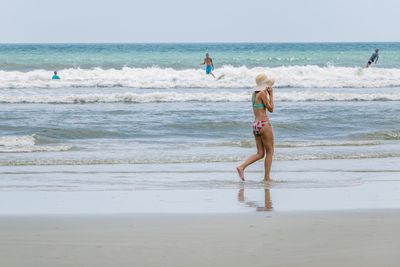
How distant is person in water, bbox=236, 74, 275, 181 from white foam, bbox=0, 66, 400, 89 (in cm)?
2030

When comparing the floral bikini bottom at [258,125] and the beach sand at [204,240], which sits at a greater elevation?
the floral bikini bottom at [258,125]

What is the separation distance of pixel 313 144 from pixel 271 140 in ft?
13.7

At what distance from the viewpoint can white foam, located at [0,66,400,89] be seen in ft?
104

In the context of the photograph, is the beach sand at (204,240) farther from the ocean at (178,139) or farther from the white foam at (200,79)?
the white foam at (200,79)

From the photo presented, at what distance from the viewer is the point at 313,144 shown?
14.7m

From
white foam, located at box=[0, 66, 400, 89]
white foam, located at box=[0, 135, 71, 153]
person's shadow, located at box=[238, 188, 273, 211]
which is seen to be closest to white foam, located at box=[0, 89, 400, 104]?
white foam, located at box=[0, 66, 400, 89]

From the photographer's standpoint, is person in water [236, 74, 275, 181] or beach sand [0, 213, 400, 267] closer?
beach sand [0, 213, 400, 267]

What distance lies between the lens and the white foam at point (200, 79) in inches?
1245

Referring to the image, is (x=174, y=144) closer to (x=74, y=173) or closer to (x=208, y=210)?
(x=74, y=173)

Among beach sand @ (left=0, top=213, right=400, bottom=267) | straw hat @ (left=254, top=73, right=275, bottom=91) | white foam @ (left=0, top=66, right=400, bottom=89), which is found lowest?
white foam @ (left=0, top=66, right=400, bottom=89)

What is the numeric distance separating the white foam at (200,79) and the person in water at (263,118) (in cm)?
2030

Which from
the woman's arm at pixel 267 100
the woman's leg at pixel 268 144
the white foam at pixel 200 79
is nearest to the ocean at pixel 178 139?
the woman's leg at pixel 268 144

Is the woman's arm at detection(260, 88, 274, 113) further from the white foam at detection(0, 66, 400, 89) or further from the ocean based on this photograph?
the white foam at detection(0, 66, 400, 89)

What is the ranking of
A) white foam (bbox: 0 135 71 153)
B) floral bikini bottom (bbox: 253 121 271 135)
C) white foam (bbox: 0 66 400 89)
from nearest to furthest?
1. floral bikini bottom (bbox: 253 121 271 135)
2. white foam (bbox: 0 135 71 153)
3. white foam (bbox: 0 66 400 89)
